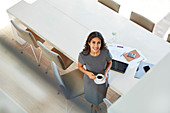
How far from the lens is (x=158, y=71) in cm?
49

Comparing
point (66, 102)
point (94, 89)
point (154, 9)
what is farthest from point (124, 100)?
point (154, 9)

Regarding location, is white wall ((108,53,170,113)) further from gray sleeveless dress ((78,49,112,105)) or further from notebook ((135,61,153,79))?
notebook ((135,61,153,79))

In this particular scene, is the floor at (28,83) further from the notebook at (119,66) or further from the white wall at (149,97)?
the white wall at (149,97)

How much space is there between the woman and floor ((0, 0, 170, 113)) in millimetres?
678

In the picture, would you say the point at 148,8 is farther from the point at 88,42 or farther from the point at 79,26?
the point at 88,42

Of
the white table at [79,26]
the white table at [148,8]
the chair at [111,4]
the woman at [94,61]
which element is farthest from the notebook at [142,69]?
the white table at [148,8]

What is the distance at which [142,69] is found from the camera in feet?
9.36

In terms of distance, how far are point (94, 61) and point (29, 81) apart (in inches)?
60.8

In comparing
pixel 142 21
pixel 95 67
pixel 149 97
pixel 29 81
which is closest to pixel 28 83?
pixel 29 81

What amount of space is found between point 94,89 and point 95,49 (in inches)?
24.1

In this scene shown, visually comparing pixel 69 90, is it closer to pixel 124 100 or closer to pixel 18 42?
pixel 18 42

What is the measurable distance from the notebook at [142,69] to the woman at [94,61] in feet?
1.25

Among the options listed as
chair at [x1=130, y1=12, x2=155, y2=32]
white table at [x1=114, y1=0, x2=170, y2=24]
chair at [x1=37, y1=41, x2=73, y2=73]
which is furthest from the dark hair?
white table at [x1=114, y1=0, x2=170, y2=24]

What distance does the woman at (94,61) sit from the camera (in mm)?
2494
